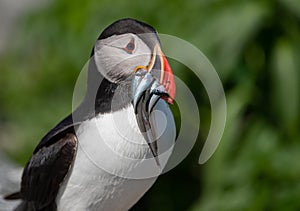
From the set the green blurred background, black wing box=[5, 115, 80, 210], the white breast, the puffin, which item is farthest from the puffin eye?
the green blurred background

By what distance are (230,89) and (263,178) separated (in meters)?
0.38

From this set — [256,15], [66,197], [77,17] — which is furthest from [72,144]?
[77,17]

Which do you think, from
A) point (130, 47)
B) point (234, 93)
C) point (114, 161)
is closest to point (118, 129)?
point (114, 161)

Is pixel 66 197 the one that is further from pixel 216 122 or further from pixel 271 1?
pixel 271 1

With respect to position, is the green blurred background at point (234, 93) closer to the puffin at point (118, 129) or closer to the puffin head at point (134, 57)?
the puffin at point (118, 129)

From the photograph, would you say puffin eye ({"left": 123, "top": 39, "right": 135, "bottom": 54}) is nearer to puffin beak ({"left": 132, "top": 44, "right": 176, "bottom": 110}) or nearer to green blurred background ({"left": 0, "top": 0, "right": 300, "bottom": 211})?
puffin beak ({"left": 132, "top": 44, "right": 176, "bottom": 110})

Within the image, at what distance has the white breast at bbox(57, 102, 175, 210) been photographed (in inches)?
72.0

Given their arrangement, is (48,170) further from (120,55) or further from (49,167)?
(120,55)

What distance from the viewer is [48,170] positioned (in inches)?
78.3

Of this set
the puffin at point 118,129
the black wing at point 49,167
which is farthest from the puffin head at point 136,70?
the black wing at point 49,167

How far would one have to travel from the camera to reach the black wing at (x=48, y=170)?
194 centimetres

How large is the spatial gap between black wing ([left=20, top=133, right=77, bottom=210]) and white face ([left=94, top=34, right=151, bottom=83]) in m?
0.19

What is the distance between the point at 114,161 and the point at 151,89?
19 centimetres

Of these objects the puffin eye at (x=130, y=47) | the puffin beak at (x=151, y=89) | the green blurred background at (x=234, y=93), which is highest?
the puffin eye at (x=130, y=47)
